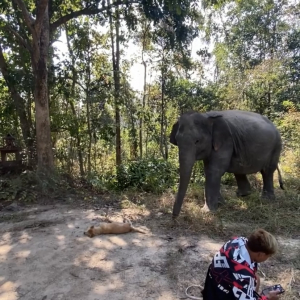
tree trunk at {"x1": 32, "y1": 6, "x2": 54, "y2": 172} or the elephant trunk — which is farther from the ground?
tree trunk at {"x1": 32, "y1": 6, "x2": 54, "y2": 172}

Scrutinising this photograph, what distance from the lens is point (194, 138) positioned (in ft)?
17.5

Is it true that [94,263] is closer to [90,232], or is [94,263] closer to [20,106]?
[90,232]

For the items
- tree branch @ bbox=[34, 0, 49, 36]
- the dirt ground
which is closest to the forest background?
tree branch @ bbox=[34, 0, 49, 36]

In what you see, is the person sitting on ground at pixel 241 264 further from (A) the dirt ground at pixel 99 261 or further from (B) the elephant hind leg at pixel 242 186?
(B) the elephant hind leg at pixel 242 186

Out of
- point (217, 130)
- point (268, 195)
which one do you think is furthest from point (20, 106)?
point (268, 195)

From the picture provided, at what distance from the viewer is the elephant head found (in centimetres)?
511

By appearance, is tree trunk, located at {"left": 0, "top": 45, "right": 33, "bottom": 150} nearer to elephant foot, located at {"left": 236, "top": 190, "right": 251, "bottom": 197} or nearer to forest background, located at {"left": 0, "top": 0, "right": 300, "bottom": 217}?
forest background, located at {"left": 0, "top": 0, "right": 300, "bottom": 217}

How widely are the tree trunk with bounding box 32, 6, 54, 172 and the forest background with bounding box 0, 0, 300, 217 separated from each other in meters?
0.02

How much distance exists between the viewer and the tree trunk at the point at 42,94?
7.42 m

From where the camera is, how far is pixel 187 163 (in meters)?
5.18

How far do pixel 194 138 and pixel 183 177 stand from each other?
680 mm

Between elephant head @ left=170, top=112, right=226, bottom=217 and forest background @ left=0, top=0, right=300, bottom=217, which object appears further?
forest background @ left=0, top=0, right=300, bottom=217

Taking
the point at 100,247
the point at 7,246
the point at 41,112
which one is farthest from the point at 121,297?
the point at 41,112

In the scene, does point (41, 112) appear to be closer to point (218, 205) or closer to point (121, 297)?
point (218, 205)
